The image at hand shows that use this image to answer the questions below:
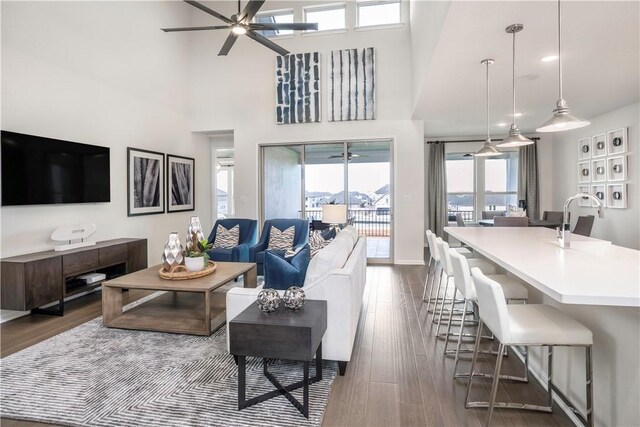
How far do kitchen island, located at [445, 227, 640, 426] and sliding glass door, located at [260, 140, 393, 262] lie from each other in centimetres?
446

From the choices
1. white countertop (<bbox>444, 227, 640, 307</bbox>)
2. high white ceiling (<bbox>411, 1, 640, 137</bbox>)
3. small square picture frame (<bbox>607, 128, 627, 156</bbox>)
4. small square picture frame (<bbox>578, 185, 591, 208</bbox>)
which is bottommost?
white countertop (<bbox>444, 227, 640, 307</bbox>)

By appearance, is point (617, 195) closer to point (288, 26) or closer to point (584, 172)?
point (584, 172)

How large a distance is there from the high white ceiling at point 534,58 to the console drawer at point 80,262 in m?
4.45

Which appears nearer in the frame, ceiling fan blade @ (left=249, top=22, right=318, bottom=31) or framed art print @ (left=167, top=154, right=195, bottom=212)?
ceiling fan blade @ (left=249, top=22, right=318, bottom=31)

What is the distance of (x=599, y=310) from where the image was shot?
6.02 feet

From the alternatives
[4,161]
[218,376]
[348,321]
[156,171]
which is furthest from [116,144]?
[348,321]

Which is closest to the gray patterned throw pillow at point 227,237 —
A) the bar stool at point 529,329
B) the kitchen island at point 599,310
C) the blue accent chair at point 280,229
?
the blue accent chair at point 280,229

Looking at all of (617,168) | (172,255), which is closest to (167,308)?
(172,255)

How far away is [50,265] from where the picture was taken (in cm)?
360

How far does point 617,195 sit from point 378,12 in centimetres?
535

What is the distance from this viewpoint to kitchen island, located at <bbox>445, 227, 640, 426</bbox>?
4.77ft

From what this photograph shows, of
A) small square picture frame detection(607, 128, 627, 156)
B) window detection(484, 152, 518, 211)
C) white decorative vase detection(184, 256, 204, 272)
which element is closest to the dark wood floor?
white decorative vase detection(184, 256, 204, 272)

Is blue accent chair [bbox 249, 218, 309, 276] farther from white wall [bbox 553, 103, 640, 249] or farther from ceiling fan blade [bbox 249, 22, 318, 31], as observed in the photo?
white wall [bbox 553, 103, 640, 249]

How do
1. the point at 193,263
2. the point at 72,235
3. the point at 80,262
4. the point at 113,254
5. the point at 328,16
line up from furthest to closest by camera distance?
the point at 328,16, the point at 113,254, the point at 72,235, the point at 80,262, the point at 193,263
